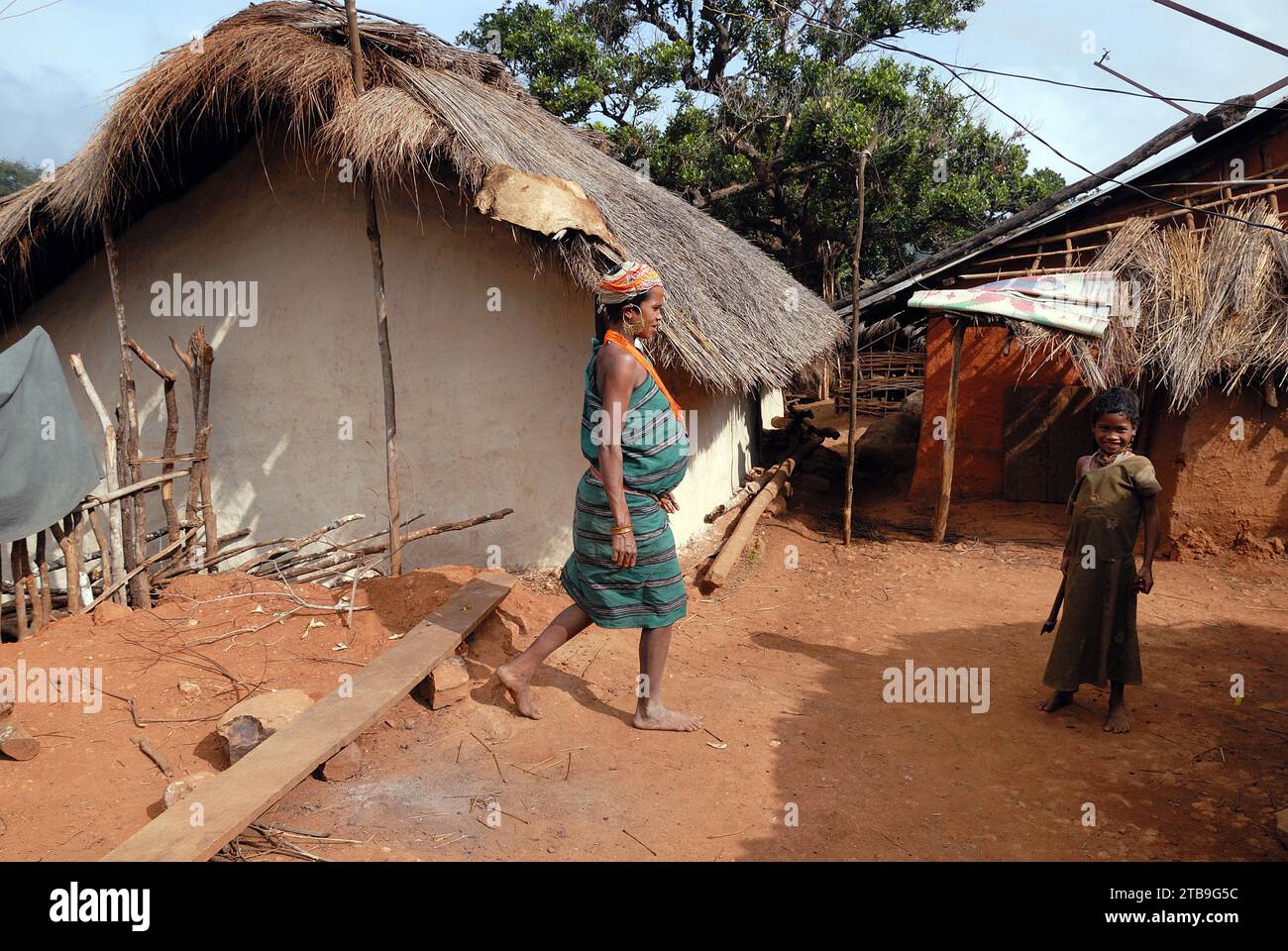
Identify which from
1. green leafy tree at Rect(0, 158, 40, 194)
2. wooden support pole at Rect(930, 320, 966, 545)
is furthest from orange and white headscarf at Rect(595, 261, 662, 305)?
green leafy tree at Rect(0, 158, 40, 194)

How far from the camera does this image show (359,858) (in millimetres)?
2766

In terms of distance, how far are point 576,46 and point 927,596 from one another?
36.3ft

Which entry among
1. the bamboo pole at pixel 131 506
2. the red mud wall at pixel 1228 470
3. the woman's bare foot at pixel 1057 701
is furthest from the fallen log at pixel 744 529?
the bamboo pole at pixel 131 506

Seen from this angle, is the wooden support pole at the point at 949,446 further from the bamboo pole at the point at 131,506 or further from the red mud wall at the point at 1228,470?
the bamboo pole at the point at 131,506

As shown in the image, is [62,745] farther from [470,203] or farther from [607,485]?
[470,203]

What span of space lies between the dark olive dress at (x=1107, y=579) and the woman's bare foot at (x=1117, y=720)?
0.52ft

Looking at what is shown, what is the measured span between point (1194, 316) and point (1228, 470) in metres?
1.31

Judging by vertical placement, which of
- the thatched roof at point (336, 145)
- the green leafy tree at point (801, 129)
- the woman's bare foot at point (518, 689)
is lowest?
the woman's bare foot at point (518, 689)

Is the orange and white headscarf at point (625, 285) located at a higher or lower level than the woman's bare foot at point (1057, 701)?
higher

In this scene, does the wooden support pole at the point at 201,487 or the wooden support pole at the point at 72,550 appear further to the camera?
the wooden support pole at the point at 201,487

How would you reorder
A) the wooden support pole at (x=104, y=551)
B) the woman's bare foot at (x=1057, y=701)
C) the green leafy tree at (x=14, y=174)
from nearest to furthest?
the woman's bare foot at (x=1057, y=701), the wooden support pole at (x=104, y=551), the green leafy tree at (x=14, y=174)

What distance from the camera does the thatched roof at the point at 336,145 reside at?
515cm

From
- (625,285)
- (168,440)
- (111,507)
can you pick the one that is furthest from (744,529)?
(111,507)

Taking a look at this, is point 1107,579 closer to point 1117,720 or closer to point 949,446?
point 1117,720
